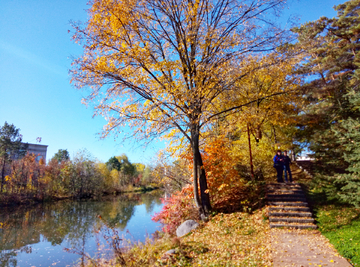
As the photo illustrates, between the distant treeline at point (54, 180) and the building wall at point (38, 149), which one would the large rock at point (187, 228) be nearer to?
the distant treeline at point (54, 180)

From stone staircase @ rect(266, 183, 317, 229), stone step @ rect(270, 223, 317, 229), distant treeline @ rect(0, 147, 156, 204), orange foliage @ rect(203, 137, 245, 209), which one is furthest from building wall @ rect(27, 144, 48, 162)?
stone step @ rect(270, 223, 317, 229)

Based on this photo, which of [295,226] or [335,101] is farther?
[335,101]

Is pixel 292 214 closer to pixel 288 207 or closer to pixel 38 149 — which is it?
pixel 288 207

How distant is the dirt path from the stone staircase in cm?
61

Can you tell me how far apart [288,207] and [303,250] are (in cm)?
318

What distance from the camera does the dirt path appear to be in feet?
15.9

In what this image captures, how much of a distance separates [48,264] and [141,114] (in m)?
7.77

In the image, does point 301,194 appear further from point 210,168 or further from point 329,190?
point 210,168

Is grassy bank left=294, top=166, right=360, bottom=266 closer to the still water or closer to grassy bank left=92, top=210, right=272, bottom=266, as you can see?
grassy bank left=92, top=210, right=272, bottom=266

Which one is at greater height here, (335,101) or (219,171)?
(335,101)

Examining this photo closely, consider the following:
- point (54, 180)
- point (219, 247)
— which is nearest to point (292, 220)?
point (219, 247)

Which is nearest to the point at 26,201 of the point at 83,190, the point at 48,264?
the point at 83,190

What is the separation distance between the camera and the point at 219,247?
243 inches

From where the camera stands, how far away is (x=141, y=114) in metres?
8.38
